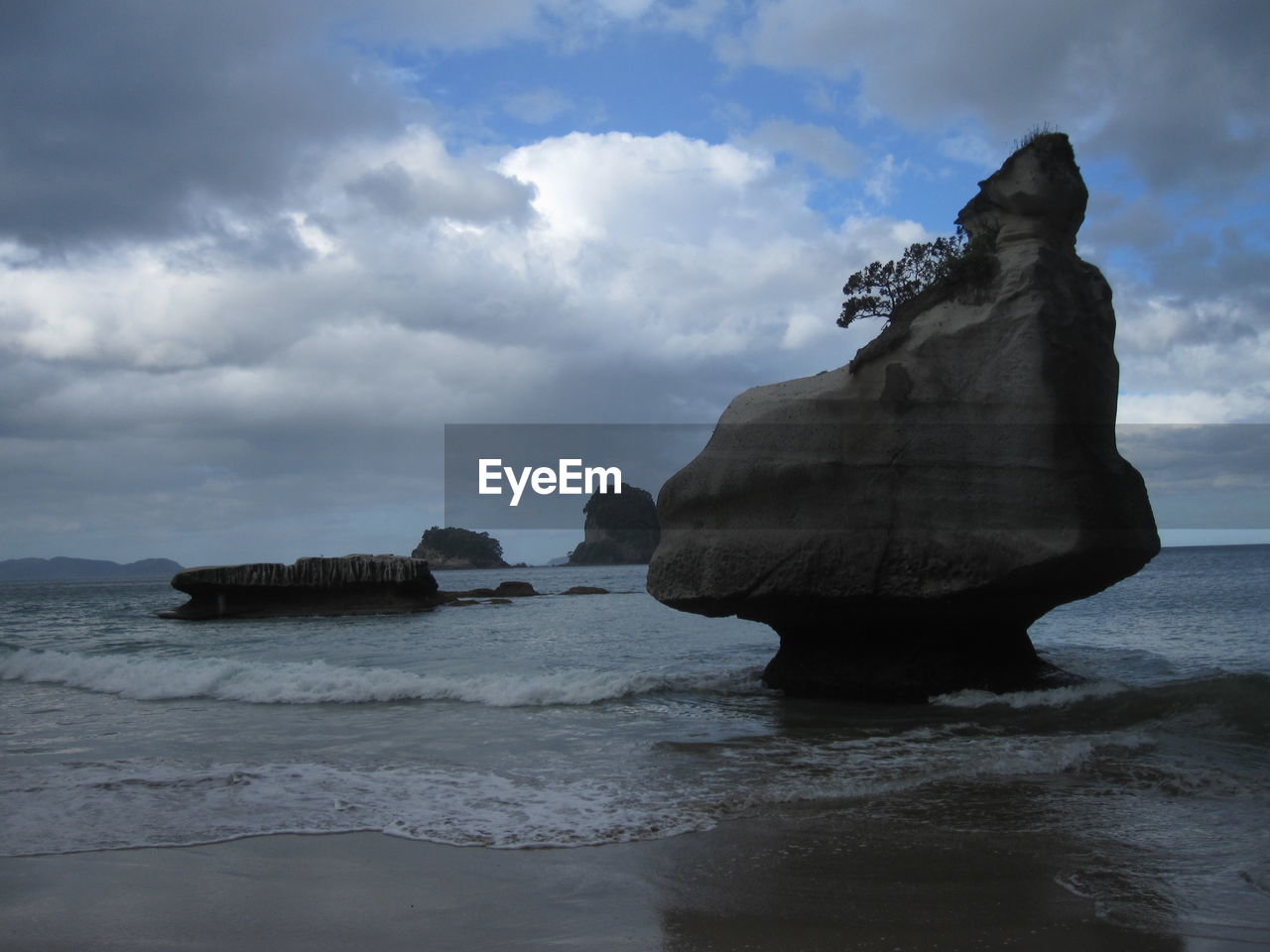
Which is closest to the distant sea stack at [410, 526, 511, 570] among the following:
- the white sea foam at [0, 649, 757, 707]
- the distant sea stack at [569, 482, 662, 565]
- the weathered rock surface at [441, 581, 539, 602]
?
the distant sea stack at [569, 482, 662, 565]

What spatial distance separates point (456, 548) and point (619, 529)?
99.0ft

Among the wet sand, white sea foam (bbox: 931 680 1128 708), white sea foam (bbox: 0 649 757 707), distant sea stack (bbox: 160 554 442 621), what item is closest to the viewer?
the wet sand

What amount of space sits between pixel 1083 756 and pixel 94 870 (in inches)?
297

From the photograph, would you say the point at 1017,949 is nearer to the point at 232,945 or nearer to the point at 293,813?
the point at 232,945

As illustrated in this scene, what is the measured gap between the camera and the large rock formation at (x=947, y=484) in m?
11.1

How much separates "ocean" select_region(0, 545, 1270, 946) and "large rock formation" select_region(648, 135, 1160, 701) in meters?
1.04

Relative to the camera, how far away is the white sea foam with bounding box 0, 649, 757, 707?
13.5m

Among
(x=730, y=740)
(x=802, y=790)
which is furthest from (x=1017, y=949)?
(x=730, y=740)

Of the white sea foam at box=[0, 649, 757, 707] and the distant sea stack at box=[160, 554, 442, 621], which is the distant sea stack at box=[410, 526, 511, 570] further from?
the white sea foam at box=[0, 649, 757, 707]

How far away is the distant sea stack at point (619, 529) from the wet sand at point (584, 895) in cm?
11363

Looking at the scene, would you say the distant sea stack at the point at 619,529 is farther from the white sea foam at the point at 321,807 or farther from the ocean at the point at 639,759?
the white sea foam at the point at 321,807

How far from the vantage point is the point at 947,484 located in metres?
11.5

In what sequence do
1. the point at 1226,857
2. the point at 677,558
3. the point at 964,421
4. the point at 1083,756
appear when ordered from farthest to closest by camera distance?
the point at 677,558 < the point at 964,421 < the point at 1083,756 < the point at 1226,857

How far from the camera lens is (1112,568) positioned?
11531mm
